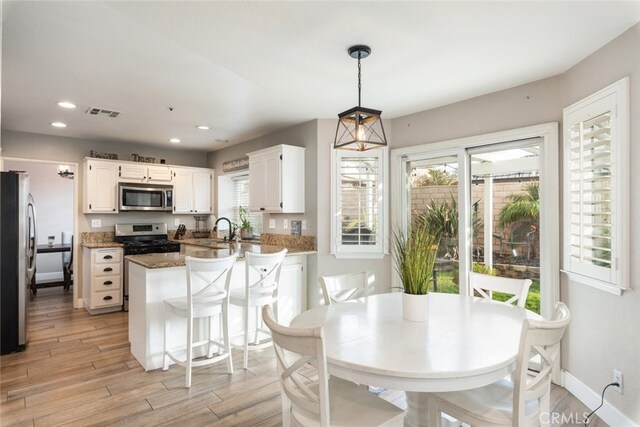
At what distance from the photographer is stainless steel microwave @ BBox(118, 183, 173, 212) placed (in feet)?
17.1

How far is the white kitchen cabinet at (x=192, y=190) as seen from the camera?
19.3 feet

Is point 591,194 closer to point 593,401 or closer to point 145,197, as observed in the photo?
point 593,401

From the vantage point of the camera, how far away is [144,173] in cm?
548

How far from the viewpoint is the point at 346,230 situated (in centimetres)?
404

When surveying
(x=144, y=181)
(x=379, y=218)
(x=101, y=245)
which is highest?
(x=144, y=181)

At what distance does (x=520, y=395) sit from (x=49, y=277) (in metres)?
8.14

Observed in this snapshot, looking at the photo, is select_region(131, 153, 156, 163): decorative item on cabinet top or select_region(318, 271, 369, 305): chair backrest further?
select_region(131, 153, 156, 163): decorative item on cabinet top

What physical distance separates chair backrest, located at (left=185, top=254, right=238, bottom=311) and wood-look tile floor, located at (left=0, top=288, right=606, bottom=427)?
0.65m

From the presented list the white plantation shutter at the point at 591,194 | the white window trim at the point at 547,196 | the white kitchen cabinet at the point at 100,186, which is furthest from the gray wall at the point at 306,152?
the white plantation shutter at the point at 591,194

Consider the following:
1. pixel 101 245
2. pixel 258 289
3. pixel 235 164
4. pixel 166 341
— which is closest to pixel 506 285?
pixel 258 289

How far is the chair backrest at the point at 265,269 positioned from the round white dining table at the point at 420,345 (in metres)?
1.08

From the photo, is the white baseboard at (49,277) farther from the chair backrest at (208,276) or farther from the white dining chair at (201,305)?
the chair backrest at (208,276)

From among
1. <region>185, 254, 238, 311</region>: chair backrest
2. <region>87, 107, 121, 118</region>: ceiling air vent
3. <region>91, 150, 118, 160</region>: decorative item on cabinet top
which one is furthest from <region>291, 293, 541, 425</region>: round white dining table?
<region>91, 150, 118, 160</region>: decorative item on cabinet top

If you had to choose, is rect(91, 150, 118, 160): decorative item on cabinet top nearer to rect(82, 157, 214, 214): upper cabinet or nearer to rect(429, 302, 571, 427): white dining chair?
rect(82, 157, 214, 214): upper cabinet
